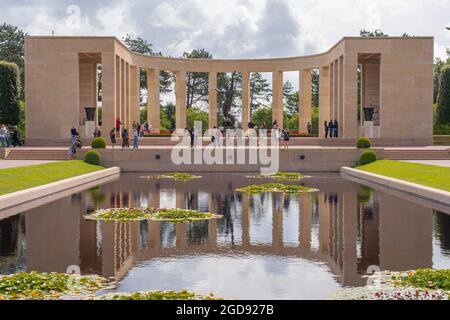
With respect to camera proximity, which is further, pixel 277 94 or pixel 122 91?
pixel 277 94

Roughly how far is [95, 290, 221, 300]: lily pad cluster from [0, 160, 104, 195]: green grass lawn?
12.3m

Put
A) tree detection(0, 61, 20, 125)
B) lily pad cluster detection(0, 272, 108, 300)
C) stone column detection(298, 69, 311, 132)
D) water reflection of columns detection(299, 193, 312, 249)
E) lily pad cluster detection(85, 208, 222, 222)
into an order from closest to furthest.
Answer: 1. lily pad cluster detection(0, 272, 108, 300)
2. water reflection of columns detection(299, 193, 312, 249)
3. lily pad cluster detection(85, 208, 222, 222)
4. tree detection(0, 61, 20, 125)
5. stone column detection(298, 69, 311, 132)

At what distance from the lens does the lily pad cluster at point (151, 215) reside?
54.1 ft

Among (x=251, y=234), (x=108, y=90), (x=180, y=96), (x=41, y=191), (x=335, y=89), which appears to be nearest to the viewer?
(x=251, y=234)

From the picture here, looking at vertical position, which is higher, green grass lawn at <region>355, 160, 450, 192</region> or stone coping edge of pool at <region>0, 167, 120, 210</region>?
green grass lawn at <region>355, 160, 450, 192</region>

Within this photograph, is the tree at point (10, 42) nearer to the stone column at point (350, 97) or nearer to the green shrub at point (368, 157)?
the stone column at point (350, 97)

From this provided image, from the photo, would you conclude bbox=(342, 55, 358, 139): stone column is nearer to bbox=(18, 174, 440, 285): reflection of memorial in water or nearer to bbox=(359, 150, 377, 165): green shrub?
bbox=(359, 150, 377, 165): green shrub

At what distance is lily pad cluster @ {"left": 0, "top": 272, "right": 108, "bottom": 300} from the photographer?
28.7 feet

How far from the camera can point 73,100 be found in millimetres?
48719

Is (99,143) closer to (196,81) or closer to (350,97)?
(350,97)

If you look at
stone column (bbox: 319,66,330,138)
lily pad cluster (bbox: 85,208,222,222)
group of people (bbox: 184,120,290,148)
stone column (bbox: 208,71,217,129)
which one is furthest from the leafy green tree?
lily pad cluster (bbox: 85,208,222,222)

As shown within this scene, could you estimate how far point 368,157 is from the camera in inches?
1451

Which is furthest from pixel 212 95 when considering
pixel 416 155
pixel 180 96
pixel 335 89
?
pixel 416 155

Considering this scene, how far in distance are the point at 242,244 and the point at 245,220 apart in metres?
3.40
